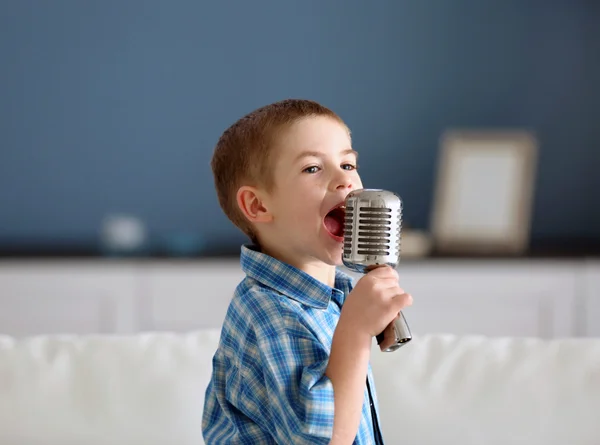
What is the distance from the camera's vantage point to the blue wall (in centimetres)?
377

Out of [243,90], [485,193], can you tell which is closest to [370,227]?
[485,193]

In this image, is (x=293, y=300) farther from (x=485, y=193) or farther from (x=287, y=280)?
(x=485, y=193)

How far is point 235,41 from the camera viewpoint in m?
3.80

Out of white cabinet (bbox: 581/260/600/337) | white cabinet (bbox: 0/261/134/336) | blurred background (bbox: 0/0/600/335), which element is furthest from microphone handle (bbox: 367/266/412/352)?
blurred background (bbox: 0/0/600/335)

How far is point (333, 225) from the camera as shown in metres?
1.18

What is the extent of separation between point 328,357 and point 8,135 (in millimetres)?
2975

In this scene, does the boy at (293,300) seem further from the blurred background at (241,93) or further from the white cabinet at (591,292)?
the blurred background at (241,93)

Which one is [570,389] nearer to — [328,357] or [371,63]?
[328,357]

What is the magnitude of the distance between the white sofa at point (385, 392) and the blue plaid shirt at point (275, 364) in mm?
Answer: 318

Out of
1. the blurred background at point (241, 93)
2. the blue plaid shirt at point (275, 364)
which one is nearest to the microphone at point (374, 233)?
the blue plaid shirt at point (275, 364)

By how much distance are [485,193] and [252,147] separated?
244 cm

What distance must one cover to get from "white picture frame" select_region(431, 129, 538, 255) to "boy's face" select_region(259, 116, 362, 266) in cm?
235

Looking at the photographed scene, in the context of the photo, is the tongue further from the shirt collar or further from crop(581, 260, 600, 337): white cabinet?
crop(581, 260, 600, 337): white cabinet

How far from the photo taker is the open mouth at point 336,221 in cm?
117
